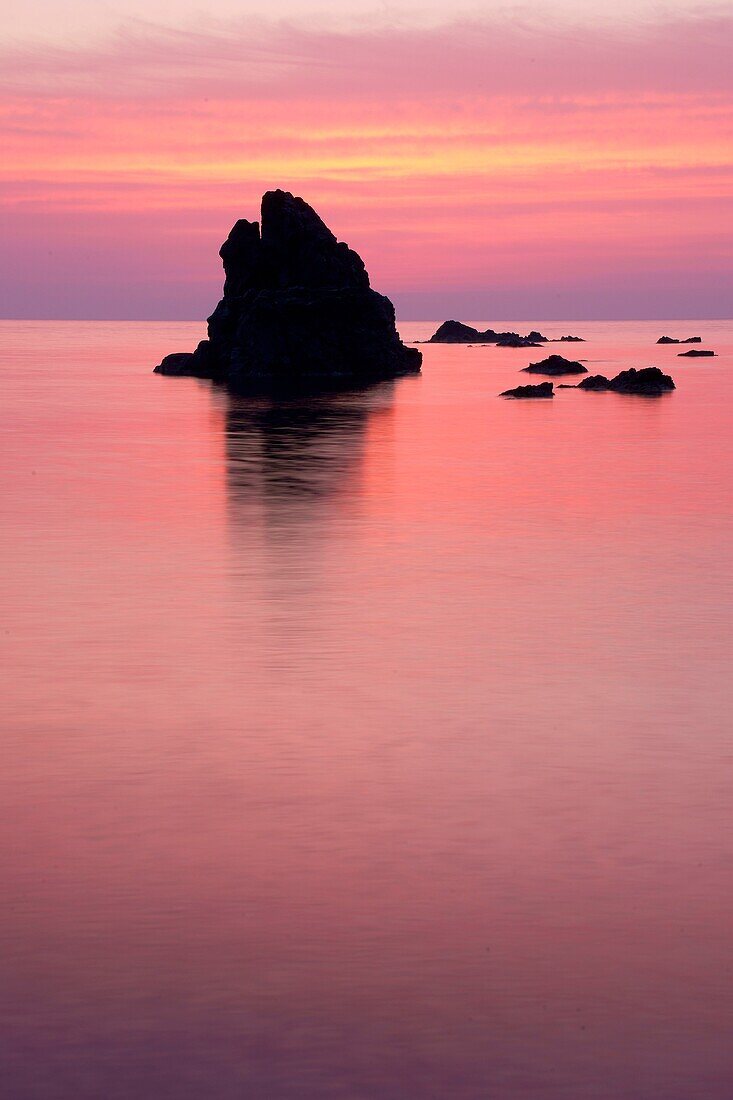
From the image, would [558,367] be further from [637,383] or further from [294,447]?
[294,447]

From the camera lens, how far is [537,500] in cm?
4150

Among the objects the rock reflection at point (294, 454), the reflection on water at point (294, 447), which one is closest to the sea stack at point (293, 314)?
the reflection on water at point (294, 447)

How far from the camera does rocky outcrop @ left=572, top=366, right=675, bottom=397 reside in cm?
10074

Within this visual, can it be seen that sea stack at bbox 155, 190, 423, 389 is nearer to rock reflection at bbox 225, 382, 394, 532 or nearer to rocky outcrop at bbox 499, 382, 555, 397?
rocky outcrop at bbox 499, 382, 555, 397

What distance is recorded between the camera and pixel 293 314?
120750 millimetres

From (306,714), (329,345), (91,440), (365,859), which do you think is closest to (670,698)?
(306,714)

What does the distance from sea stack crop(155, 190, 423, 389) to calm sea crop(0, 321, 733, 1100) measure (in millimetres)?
90628

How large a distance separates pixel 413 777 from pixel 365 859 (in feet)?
7.66

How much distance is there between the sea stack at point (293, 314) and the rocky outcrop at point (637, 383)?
71.2ft

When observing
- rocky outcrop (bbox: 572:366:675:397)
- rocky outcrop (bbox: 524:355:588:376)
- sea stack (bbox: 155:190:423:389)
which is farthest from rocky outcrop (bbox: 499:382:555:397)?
rocky outcrop (bbox: 524:355:588:376)

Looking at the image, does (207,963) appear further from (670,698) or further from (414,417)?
(414,417)

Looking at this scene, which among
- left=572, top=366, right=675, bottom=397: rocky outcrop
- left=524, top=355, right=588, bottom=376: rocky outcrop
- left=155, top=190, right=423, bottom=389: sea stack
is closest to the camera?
left=572, top=366, right=675, bottom=397: rocky outcrop

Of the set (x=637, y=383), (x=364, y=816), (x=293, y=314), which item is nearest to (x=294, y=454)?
(x=364, y=816)

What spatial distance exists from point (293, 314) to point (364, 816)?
361 feet
